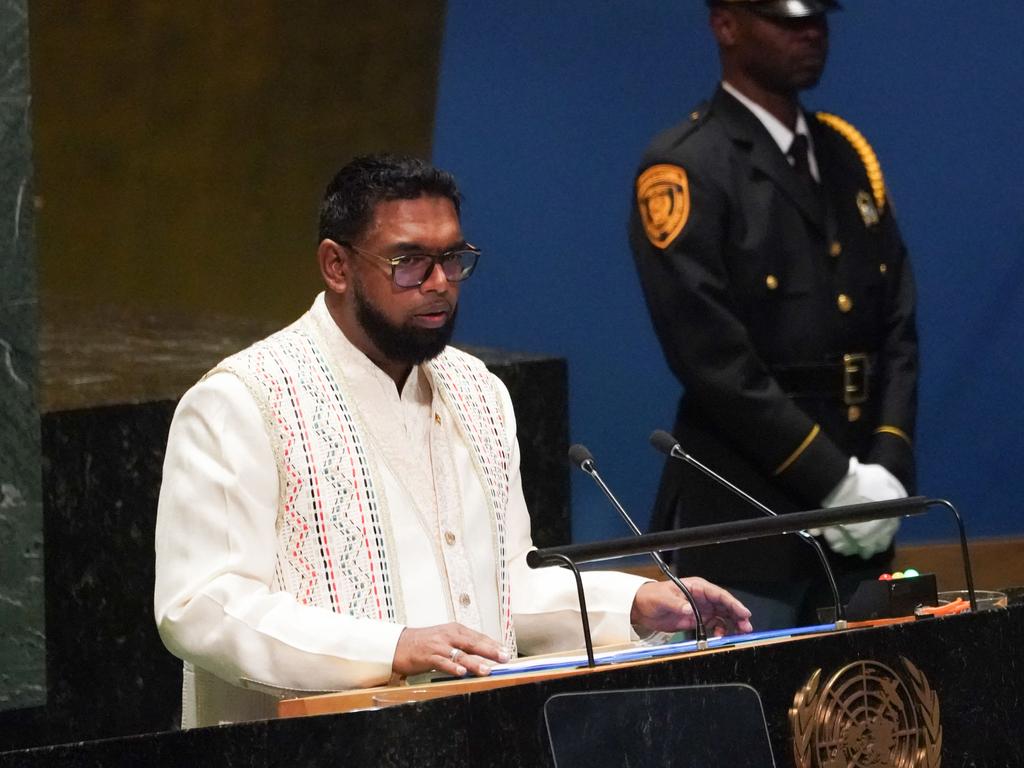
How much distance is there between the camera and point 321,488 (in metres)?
3.53

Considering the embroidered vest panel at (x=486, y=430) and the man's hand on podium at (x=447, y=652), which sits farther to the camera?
the embroidered vest panel at (x=486, y=430)

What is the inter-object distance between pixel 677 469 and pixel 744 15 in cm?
105

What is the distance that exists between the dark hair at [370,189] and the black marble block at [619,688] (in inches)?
43.3

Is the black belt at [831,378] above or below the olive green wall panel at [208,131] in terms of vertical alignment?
below

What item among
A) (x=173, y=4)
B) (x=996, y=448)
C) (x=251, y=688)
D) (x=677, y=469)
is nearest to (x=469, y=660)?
(x=251, y=688)

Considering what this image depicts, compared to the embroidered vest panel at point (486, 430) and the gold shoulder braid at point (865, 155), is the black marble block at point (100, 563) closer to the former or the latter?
the embroidered vest panel at point (486, 430)

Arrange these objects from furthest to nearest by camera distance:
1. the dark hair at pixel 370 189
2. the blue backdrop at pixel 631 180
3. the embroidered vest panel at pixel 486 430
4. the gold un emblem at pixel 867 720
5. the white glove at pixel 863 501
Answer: the blue backdrop at pixel 631 180, the white glove at pixel 863 501, the embroidered vest panel at pixel 486 430, the dark hair at pixel 370 189, the gold un emblem at pixel 867 720

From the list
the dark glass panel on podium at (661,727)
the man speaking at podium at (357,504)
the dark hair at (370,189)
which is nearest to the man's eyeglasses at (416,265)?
the man speaking at podium at (357,504)

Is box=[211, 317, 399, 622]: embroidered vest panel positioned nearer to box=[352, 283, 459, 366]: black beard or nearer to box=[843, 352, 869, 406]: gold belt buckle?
box=[352, 283, 459, 366]: black beard

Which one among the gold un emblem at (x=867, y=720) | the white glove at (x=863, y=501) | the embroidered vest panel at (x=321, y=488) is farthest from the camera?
the white glove at (x=863, y=501)

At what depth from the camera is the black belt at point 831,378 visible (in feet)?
15.8

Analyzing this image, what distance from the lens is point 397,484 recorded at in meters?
3.64

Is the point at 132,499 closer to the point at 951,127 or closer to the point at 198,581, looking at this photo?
the point at 198,581

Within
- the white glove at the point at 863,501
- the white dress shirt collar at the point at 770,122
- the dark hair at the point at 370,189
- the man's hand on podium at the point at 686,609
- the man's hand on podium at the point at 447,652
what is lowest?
the man's hand on podium at the point at 447,652
